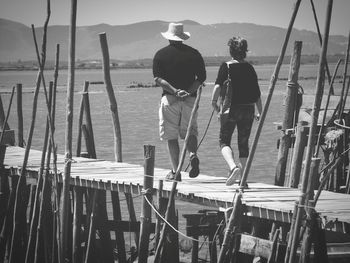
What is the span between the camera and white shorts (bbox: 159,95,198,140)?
31.7ft

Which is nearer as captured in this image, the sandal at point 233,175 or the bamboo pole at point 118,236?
the sandal at point 233,175

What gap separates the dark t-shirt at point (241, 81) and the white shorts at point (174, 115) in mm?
556

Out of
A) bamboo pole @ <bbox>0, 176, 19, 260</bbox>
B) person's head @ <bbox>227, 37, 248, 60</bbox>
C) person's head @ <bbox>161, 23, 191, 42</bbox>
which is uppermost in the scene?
person's head @ <bbox>161, 23, 191, 42</bbox>

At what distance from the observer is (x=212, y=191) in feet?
29.3

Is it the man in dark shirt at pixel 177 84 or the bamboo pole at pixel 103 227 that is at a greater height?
the man in dark shirt at pixel 177 84

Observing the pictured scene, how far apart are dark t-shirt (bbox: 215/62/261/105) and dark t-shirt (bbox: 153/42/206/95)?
0.36 metres

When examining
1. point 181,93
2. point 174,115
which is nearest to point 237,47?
point 181,93

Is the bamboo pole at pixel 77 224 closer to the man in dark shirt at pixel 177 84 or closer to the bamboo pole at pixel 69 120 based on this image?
the bamboo pole at pixel 69 120

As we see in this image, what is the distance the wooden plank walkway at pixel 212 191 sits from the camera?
7.79 m

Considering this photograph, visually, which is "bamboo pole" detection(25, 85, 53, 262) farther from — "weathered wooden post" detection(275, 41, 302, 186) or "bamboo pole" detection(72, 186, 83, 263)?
"weathered wooden post" detection(275, 41, 302, 186)

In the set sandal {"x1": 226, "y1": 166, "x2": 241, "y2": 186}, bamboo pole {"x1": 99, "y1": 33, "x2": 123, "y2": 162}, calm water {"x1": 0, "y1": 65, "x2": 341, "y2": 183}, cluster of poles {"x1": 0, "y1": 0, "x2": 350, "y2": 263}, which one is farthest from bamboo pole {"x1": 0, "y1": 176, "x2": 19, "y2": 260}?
calm water {"x1": 0, "y1": 65, "x2": 341, "y2": 183}

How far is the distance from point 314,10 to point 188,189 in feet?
8.14

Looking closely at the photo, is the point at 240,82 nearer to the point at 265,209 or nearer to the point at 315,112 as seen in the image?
the point at 265,209

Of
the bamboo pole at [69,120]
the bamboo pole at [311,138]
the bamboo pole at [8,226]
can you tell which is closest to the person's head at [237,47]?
the bamboo pole at [69,120]
